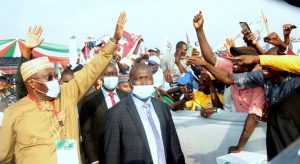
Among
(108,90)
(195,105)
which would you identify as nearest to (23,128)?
(108,90)

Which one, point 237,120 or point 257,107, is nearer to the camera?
point 257,107

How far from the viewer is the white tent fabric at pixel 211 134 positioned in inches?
152

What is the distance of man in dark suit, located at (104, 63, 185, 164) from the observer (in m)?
3.55

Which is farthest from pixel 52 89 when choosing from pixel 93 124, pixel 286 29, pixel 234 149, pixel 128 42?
pixel 128 42

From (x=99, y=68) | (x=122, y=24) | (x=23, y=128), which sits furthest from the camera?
(x=122, y=24)

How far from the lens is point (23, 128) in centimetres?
306

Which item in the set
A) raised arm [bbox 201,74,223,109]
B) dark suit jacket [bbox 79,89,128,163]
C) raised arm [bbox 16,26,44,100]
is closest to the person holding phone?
raised arm [bbox 201,74,223,109]

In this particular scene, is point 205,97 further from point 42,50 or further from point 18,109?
point 42,50

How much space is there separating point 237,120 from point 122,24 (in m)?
1.57

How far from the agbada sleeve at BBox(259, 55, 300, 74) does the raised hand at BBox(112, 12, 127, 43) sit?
1.45 m

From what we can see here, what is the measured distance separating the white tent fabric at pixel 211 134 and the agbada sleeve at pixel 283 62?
129 cm

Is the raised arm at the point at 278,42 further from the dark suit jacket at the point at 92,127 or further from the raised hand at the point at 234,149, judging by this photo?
the dark suit jacket at the point at 92,127

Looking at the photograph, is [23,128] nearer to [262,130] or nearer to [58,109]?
[58,109]

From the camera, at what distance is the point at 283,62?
8.54ft
